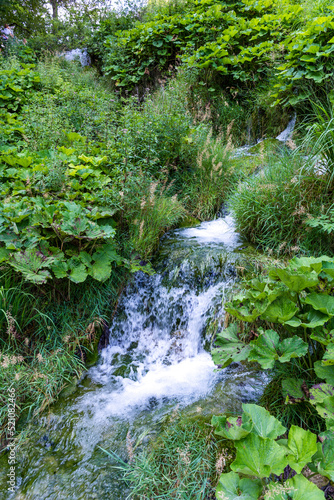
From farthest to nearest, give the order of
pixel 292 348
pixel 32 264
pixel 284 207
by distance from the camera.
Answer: pixel 284 207
pixel 32 264
pixel 292 348

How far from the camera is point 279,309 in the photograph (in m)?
1.59

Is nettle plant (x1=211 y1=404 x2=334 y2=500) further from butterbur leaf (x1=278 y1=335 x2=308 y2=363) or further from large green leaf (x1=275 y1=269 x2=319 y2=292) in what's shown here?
large green leaf (x1=275 y1=269 x2=319 y2=292)

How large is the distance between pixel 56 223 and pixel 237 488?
2215 mm

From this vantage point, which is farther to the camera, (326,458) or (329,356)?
(329,356)

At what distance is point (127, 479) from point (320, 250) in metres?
2.50

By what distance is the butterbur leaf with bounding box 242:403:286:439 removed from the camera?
1.20 m

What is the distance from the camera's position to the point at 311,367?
1.73 m

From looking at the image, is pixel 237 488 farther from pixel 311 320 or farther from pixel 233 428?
pixel 311 320

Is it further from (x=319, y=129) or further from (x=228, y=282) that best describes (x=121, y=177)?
(x=319, y=129)

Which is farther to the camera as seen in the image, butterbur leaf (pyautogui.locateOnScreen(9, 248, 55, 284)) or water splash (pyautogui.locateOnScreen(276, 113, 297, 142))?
A: water splash (pyautogui.locateOnScreen(276, 113, 297, 142))

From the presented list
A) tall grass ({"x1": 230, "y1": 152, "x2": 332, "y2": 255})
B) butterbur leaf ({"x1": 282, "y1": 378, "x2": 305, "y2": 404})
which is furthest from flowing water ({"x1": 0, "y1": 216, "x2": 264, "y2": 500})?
butterbur leaf ({"x1": 282, "y1": 378, "x2": 305, "y2": 404})

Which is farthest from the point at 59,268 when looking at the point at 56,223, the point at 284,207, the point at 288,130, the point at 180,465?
the point at 288,130

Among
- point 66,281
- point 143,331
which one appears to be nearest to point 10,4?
point 66,281

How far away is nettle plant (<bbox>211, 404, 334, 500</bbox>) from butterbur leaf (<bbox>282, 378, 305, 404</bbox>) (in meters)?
0.30
